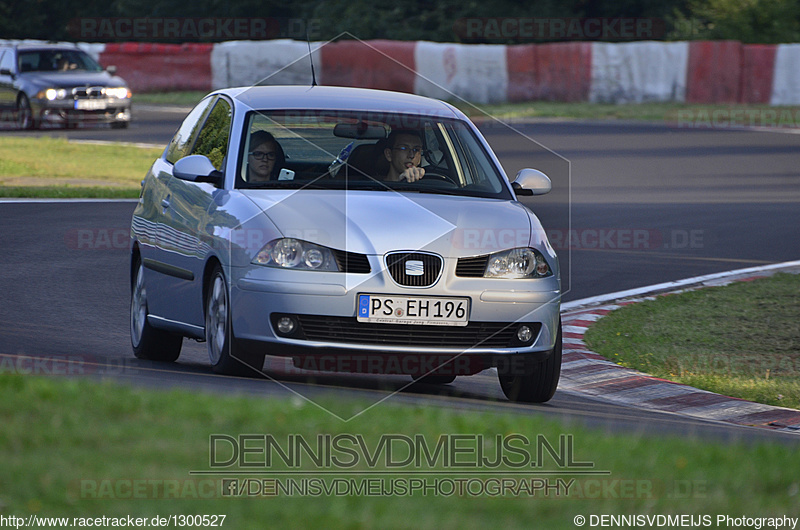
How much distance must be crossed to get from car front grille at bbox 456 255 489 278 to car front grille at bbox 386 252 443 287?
0.37 ft

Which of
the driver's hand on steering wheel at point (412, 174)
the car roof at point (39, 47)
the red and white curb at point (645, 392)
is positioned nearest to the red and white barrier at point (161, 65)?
the car roof at point (39, 47)

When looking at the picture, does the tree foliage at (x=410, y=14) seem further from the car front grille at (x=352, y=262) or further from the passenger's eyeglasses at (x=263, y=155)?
the car front grille at (x=352, y=262)

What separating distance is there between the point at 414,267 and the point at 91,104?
21737mm

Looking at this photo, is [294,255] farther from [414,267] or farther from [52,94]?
[52,94]

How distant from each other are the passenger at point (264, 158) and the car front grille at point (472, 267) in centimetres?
135

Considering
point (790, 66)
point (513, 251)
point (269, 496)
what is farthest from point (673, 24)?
point (269, 496)

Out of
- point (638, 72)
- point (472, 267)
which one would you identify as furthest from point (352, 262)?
point (638, 72)

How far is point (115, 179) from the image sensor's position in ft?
63.6

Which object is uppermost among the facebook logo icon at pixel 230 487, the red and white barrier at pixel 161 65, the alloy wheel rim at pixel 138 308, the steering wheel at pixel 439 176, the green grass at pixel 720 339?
the steering wheel at pixel 439 176

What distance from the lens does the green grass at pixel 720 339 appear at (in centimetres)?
865

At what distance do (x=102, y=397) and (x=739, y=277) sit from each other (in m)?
8.34

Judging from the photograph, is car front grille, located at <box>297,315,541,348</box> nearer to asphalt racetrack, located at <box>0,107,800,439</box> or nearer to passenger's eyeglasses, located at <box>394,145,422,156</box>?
asphalt racetrack, located at <box>0,107,800,439</box>

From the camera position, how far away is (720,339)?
9.97 meters

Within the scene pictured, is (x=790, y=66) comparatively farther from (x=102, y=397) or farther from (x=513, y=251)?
(x=102, y=397)
